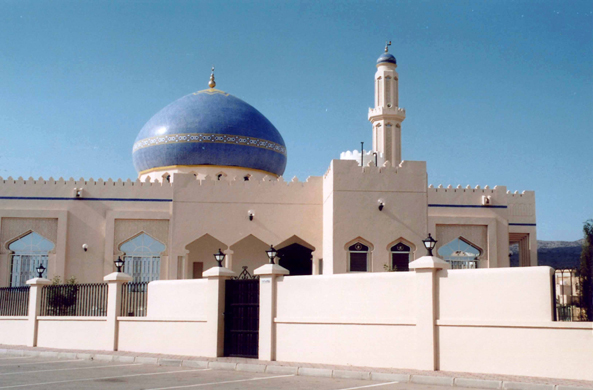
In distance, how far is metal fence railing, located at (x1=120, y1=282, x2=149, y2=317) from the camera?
13.9 m

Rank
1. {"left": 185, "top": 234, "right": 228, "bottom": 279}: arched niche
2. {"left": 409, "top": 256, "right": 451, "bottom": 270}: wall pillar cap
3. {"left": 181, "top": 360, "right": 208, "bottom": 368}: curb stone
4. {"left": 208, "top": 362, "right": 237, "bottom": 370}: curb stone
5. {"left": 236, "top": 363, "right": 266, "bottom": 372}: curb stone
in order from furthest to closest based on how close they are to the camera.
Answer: {"left": 185, "top": 234, "right": 228, "bottom": 279}: arched niche, {"left": 181, "top": 360, "right": 208, "bottom": 368}: curb stone, {"left": 208, "top": 362, "right": 237, "bottom": 370}: curb stone, {"left": 236, "top": 363, "right": 266, "bottom": 372}: curb stone, {"left": 409, "top": 256, "right": 451, "bottom": 270}: wall pillar cap

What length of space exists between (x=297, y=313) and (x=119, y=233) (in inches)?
434

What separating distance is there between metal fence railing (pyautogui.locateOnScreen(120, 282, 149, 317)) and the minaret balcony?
39.7ft

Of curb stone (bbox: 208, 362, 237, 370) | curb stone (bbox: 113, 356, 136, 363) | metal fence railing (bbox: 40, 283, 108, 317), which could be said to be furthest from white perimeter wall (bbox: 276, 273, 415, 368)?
metal fence railing (bbox: 40, 283, 108, 317)

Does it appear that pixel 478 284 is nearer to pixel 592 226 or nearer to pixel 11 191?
pixel 592 226

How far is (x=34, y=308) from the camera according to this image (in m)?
15.6

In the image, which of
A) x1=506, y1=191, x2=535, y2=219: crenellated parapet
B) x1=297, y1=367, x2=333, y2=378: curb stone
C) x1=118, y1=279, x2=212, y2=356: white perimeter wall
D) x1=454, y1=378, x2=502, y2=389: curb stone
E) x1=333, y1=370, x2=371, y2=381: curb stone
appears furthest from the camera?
x1=506, y1=191, x2=535, y2=219: crenellated parapet

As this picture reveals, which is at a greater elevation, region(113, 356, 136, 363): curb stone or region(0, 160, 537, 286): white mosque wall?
region(0, 160, 537, 286): white mosque wall

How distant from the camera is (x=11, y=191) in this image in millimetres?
21266

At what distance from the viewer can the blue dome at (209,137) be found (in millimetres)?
24547

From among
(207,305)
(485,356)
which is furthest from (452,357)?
(207,305)

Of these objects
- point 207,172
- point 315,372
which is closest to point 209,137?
point 207,172

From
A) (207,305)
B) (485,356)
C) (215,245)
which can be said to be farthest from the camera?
(215,245)

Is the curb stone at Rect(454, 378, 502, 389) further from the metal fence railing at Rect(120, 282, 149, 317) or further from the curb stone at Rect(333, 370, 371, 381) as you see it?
the metal fence railing at Rect(120, 282, 149, 317)
